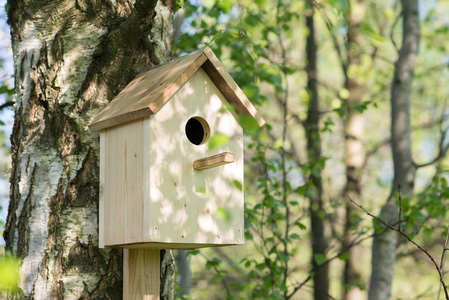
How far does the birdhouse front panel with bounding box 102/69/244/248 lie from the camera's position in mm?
1992

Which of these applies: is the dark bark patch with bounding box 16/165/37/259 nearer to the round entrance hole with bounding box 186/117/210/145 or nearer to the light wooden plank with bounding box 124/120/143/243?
the light wooden plank with bounding box 124/120/143/243

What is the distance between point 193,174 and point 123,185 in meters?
0.27

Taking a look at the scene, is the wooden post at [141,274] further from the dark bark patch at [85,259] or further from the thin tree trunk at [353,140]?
the thin tree trunk at [353,140]

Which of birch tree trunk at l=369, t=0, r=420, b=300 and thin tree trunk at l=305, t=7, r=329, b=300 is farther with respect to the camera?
thin tree trunk at l=305, t=7, r=329, b=300

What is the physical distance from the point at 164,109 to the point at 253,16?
3017 millimetres

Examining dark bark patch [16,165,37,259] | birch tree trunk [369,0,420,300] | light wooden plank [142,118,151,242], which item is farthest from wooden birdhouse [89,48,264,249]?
birch tree trunk [369,0,420,300]

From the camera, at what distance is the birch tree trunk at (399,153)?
15.1 ft

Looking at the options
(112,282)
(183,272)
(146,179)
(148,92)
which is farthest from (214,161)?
(183,272)

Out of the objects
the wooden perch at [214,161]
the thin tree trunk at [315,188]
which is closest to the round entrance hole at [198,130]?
the wooden perch at [214,161]

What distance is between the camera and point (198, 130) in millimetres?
2314

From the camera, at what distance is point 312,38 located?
7.30 metres

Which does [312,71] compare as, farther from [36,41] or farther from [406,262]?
[406,262]

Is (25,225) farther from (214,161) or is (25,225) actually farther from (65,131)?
(214,161)

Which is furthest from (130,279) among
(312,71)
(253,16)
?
(312,71)
